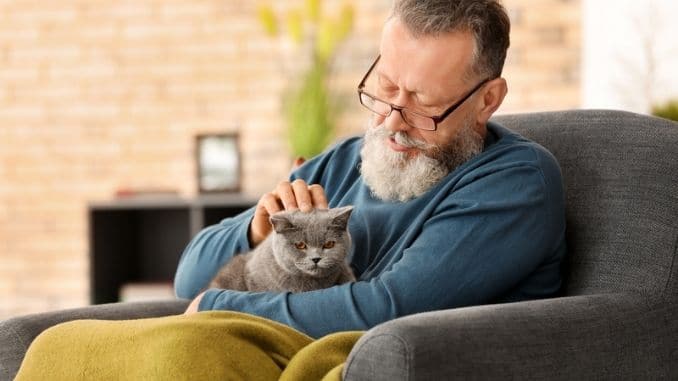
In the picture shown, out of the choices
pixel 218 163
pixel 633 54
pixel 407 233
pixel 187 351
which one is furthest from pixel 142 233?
pixel 187 351

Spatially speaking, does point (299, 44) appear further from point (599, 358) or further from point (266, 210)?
point (599, 358)

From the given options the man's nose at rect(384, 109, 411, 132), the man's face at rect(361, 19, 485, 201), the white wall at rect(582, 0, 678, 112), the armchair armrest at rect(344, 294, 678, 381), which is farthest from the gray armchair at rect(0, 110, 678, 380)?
the white wall at rect(582, 0, 678, 112)

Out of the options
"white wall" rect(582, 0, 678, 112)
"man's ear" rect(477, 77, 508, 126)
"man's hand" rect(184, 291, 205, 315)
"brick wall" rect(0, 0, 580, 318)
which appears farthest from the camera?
"brick wall" rect(0, 0, 580, 318)

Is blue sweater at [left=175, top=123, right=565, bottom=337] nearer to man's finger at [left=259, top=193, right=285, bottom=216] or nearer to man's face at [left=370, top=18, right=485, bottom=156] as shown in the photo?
man's face at [left=370, top=18, right=485, bottom=156]

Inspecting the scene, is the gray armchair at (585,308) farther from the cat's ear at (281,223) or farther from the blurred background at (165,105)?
the blurred background at (165,105)

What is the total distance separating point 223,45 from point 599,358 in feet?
10.8

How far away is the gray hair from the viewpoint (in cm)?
194

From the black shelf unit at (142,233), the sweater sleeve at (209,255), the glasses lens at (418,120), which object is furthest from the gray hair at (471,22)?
the black shelf unit at (142,233)

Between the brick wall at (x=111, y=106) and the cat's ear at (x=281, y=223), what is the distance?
2.45m

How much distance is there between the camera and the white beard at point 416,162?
78.5 inches

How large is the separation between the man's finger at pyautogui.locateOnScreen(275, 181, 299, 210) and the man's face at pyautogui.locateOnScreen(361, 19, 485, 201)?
17 cm

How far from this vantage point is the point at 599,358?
1.62 meters

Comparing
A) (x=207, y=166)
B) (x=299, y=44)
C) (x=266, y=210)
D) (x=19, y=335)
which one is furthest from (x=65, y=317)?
(x=299, y=44)

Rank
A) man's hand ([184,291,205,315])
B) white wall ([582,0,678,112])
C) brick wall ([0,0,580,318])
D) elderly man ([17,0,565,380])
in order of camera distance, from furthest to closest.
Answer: brick wall ([0,0,580,318]) → white wall ([582,0,678,112]) → man's hand ([184,291,205,315]) → elderly man ([17,0,565,380])
